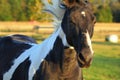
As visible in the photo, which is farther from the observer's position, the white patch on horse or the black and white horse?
the white patch on horse

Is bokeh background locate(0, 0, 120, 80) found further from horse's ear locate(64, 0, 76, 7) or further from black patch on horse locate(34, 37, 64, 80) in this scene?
horse's ear locate(64, 0, 76, 7)

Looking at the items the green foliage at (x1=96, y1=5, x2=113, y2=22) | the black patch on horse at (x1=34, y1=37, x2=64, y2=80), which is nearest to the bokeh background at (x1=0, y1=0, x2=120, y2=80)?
the green foliage at (x1=96, y1=5, x2=113, y2=22)

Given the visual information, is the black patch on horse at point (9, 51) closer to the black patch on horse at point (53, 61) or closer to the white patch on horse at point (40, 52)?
the white patch on horse at point (40, 52)

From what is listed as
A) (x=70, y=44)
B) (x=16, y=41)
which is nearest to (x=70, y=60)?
(x=70, y=44)

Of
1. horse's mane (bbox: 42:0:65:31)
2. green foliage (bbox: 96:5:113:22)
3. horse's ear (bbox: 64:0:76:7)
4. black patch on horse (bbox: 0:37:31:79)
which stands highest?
horse's ear (bbox: 64:0:76:7)

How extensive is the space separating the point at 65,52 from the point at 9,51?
5.87ft

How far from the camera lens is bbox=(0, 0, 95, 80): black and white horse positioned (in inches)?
185

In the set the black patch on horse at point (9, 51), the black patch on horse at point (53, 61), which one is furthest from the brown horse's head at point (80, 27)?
the black patch on horse at point (9, 51)

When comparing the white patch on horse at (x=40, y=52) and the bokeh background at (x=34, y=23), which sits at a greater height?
the white patch on horse at (x=40, y=52)

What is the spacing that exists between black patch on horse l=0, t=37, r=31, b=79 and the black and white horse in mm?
242

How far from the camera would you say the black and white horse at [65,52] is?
4.70 meters

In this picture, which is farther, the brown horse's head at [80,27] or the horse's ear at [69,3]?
the horse's ear at [69,3]

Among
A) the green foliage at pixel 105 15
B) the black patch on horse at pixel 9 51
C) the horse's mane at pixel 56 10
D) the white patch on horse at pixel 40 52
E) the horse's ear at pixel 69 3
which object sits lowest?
the green foliage at pixel 105 15

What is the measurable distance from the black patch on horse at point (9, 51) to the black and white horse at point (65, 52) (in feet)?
0.79
